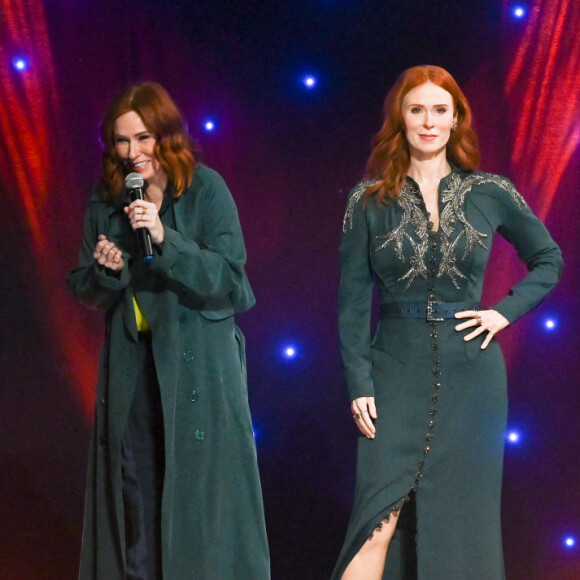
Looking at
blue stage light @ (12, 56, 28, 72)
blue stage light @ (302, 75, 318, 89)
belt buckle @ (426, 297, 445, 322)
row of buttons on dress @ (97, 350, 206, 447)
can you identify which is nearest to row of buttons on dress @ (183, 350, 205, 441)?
row of buttons on dress @ (97, 350, 206, 447)

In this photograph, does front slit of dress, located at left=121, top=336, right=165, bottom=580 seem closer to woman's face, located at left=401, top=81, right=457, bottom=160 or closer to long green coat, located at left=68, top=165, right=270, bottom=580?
long green coat, located at left=68, top=165, right=270, bottom=580

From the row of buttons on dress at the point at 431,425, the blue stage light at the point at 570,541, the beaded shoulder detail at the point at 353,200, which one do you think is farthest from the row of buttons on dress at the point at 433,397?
the blue stage light at the point at 570,541

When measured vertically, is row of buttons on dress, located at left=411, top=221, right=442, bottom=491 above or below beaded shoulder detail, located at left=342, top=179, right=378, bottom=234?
below

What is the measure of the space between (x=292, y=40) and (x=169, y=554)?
207 cm

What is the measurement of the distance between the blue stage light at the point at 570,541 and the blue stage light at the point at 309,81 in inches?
80.5

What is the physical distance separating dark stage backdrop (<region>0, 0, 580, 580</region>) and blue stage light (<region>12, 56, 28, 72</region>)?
32 millimetres

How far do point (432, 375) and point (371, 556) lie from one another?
22.8 inches

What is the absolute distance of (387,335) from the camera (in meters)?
3.28

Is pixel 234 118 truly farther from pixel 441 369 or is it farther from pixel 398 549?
pixel 398 549

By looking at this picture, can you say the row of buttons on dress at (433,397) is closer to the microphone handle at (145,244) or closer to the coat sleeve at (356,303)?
the coat sleeve at (356,303)

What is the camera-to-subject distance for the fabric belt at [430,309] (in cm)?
321

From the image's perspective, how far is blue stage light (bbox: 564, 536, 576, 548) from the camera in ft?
13.5

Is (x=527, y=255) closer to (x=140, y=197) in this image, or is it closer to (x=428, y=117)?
(x=428, y=117)

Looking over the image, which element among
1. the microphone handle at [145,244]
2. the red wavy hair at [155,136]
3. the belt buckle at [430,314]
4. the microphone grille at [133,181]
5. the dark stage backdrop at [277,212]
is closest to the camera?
the microphone handle at [145,244]
